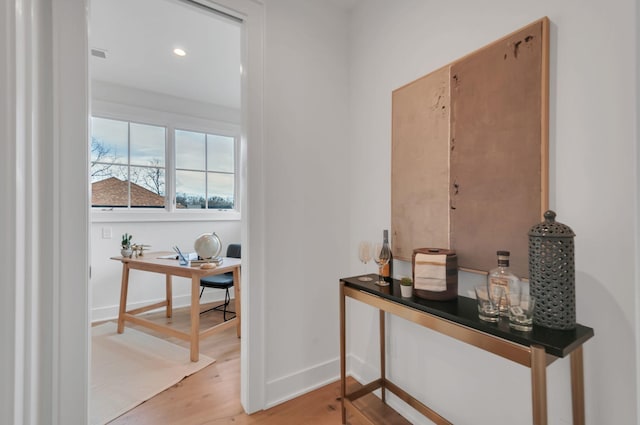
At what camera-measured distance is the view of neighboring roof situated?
3.29 metres

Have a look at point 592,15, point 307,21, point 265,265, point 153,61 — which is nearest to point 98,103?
point 153,61

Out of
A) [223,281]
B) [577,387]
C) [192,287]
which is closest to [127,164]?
[223,281]

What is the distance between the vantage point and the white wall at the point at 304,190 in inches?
69.7

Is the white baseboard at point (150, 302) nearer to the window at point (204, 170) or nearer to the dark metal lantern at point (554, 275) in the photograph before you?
the window at point (204, 170)

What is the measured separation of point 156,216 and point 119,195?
47cm

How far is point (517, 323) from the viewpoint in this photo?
913 millimetres

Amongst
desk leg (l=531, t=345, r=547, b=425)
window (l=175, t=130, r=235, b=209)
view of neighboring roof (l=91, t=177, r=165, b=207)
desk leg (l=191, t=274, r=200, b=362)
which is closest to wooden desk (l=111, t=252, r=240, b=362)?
desk leg (l=191, t=274, r=200, b=362)

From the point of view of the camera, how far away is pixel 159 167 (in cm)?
363

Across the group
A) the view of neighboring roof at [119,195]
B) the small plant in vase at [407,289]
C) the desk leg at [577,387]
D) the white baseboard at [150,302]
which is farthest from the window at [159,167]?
the desk leg at [577,387]

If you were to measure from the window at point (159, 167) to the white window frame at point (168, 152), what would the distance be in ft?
0.06

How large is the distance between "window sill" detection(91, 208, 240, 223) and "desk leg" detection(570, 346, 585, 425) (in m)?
3.75

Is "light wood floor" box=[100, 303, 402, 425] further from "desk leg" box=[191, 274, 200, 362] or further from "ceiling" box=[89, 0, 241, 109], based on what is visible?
"ceiling" box=[89, 0, 241, 109]
